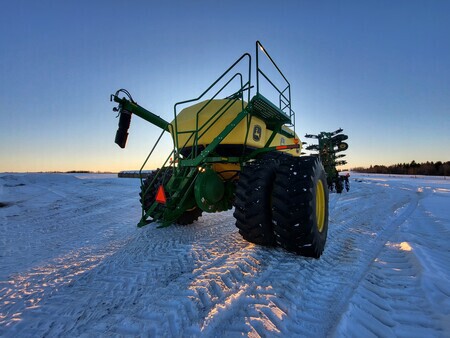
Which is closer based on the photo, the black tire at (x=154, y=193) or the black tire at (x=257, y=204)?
the black tire at (x=257, y=204)

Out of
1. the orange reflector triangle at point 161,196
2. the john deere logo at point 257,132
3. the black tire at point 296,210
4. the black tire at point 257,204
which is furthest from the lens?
the john deere logo at point 257,132

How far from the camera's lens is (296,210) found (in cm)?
291

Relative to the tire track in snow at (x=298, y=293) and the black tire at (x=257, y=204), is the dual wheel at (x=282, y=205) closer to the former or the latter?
the black tire at (x=257, y=204)

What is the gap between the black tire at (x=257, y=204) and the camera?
10.3ft

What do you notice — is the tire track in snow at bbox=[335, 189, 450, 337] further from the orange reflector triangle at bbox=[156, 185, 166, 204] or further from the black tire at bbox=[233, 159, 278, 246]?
the orange reflector triangle at bbox=[156, 185, 166, 204]

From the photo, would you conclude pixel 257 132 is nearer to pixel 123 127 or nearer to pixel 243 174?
pixel 243 174

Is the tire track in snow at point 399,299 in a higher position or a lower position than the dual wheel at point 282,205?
lower

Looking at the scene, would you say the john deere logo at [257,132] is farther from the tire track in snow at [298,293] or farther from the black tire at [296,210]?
the tire track in snow at [298,293]

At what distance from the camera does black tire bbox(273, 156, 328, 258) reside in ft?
9.52

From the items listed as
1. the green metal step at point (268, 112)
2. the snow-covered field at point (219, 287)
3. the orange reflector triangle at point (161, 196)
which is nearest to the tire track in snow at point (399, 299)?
the snow-covered field at point (219, 287)

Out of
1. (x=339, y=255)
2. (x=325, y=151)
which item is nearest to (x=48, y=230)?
(x=339, y=255)

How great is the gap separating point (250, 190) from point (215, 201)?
104cm

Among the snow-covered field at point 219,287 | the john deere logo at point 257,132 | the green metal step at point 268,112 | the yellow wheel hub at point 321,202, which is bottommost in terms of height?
the snow-covered field at point 219,287

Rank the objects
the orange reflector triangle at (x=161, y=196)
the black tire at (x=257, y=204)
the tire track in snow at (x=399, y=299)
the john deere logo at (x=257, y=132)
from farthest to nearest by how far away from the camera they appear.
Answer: the john deere logo at (x=257, y=132), the orange reflector triangle at (x=161, y=196), the black tire at (x=257, y=204), the tire track in snow at (x=399, y=299)
